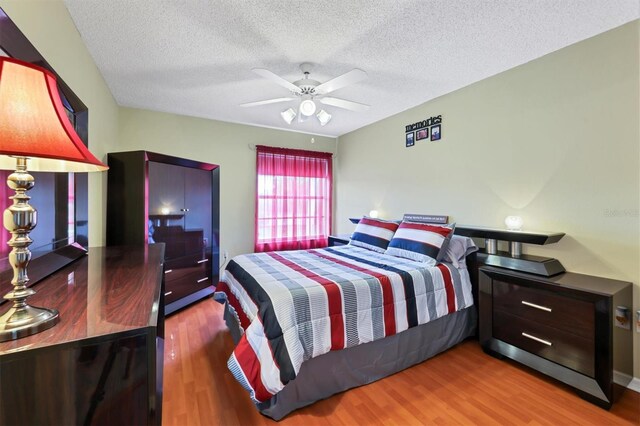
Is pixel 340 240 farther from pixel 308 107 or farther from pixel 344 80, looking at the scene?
pixel 344 80

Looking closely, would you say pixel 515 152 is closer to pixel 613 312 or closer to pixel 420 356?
pixel 613 312

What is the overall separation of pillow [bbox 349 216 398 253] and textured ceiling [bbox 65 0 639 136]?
151cm

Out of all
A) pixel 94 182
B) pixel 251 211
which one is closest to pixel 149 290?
pixel 94 182

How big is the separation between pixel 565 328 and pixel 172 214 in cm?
359

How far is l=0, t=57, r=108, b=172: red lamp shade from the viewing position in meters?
0.63

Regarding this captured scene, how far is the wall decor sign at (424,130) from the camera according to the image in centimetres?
331

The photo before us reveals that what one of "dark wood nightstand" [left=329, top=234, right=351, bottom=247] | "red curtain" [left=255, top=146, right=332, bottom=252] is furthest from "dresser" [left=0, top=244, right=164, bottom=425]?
"red curtain" [left=255, top=146, right=332, bottom=252]

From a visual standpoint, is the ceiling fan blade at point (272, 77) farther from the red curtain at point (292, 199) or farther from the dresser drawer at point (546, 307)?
the dresser drawer at point (546, 307)

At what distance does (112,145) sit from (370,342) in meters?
3.33

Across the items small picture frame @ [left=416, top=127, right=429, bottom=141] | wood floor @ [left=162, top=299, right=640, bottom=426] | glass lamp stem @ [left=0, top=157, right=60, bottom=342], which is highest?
small picture frame @ [left=416, top=127, right=429, bottom=141]

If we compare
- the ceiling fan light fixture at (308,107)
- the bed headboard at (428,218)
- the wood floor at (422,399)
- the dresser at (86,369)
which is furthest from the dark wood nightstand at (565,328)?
the dresser at (86,369)

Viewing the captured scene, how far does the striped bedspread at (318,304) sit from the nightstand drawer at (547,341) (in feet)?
1.03

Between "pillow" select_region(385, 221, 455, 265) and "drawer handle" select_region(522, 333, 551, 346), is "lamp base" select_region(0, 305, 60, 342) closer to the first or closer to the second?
"pillow" select_region(385, 221, 455, 265)

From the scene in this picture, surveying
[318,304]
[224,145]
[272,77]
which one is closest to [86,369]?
[318,304]
